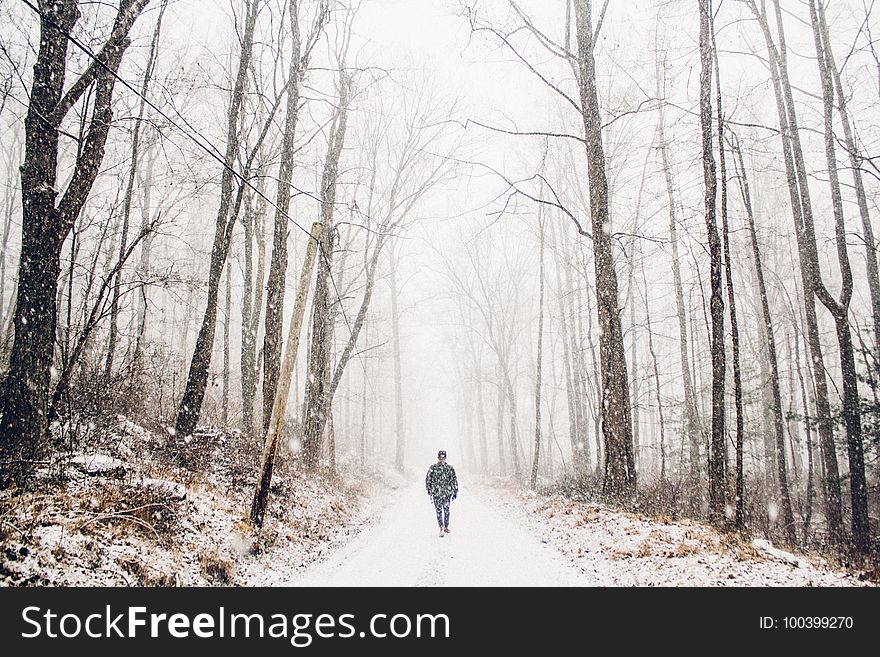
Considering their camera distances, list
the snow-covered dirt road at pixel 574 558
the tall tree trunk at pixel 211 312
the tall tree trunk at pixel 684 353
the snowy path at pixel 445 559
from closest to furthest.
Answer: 1. the snow-covered dirt road at pixel 574 558
2. the snowy path at pixel 445 559
3. the tall tree trunk at pixel 211 312
4. the tall tree trunk at pixel 684 353

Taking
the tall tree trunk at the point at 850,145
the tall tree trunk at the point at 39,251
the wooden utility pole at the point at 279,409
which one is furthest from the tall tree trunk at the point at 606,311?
the tall tree trunk at the point at 39,251

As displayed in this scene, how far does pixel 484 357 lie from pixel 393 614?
43.0 metres

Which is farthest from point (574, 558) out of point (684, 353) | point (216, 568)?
point (684, 353)

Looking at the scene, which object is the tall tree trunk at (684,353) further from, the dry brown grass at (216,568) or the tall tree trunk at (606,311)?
the dry brown grass at (216,568)

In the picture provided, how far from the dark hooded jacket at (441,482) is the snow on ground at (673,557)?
225 cm

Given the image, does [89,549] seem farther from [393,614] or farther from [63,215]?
[63,215]

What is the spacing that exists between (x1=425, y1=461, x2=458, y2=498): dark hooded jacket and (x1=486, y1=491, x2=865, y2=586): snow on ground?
2251mm

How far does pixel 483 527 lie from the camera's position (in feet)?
33.2

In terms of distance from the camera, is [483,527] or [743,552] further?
[483,527]

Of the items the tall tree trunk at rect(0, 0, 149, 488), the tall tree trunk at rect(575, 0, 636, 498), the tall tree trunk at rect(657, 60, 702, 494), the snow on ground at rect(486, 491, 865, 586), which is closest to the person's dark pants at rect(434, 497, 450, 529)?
the snow on ground at rect(486, 491, 865, 586)

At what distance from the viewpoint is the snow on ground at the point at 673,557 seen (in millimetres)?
5262

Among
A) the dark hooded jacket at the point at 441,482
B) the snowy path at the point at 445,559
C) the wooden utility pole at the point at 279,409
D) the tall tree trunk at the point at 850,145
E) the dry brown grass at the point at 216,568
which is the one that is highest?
the tall tree trunk at the point at 850,145

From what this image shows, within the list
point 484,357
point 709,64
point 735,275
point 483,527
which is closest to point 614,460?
point 483,527

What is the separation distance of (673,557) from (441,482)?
4.70 metres
